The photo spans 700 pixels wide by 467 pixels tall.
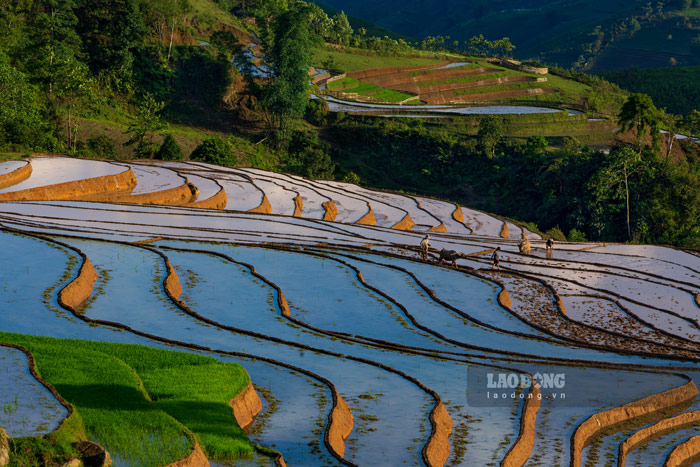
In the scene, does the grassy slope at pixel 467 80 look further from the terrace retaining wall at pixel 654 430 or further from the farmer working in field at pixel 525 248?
the terrace retaining wall at pixel 654 430

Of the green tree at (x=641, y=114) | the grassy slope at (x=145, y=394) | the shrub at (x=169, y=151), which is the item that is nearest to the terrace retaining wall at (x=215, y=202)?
the shrub at (x=169, y=151)

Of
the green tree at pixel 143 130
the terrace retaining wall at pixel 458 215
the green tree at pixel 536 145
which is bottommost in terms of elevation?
the terrace retaining wall at pixel 458 215

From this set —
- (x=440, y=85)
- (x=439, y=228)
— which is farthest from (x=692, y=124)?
(x=439, y=228)

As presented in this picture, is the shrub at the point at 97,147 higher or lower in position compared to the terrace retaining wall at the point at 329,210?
higher

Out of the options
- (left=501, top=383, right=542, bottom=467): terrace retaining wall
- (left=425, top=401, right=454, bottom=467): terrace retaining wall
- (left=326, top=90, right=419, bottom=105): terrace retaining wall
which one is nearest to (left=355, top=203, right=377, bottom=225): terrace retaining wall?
(left=501, top=383, right=542, bottom=467): terrace retaining wall

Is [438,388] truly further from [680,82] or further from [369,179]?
[680,82]

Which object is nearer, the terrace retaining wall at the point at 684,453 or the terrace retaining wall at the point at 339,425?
the terrace retaining wall at the point at 339,425

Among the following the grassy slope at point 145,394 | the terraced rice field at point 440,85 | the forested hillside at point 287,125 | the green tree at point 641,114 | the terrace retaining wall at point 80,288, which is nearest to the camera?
the grassy slope at point 145,394

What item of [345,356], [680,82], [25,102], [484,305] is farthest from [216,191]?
[680,82]
